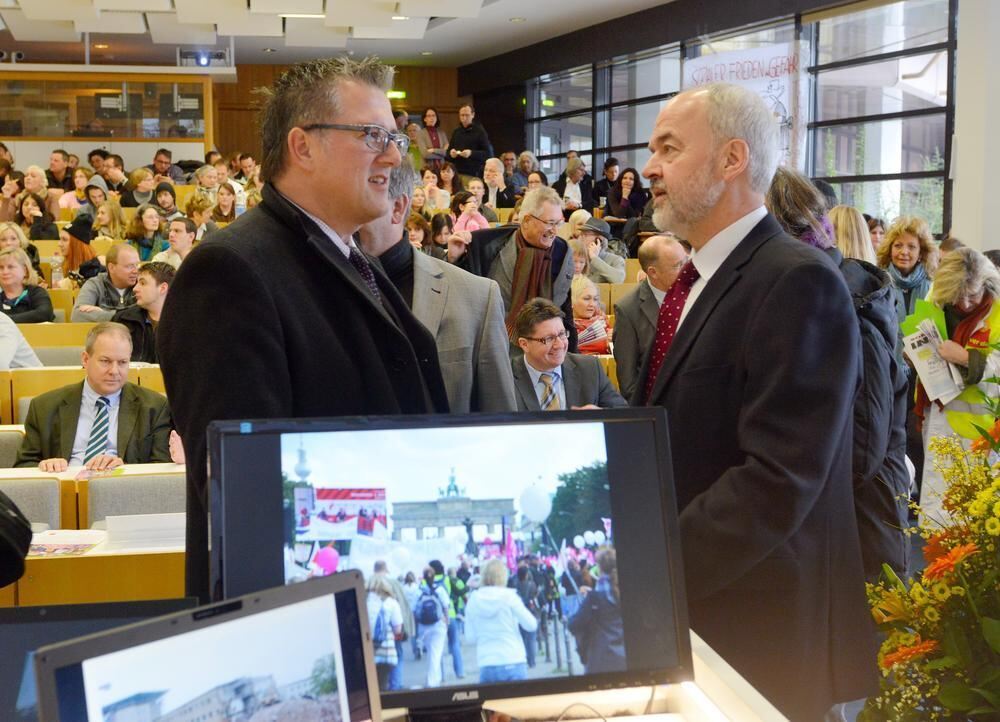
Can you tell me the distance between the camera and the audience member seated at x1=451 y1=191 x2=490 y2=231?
10445 mm

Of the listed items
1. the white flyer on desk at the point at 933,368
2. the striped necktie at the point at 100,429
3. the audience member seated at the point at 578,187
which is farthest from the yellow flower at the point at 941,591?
the audience member seated at the point at 578,187

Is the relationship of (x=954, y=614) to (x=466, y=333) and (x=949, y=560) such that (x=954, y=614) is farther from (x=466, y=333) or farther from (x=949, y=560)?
(x=466, y=333)

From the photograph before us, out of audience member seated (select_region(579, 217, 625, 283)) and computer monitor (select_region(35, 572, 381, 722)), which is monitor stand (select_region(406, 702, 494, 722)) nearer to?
computer monitor (select_region(35, 572, 381, 722))

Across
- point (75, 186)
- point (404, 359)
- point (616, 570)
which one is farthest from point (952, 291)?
point (75, 186)

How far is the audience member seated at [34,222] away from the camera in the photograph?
37.8 ft

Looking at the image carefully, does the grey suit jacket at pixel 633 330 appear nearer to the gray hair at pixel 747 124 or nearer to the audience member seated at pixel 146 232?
the gray hair at pixel 747 124

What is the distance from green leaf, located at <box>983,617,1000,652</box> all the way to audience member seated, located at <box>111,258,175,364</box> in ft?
17.4

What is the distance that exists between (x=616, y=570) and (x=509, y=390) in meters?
1.33

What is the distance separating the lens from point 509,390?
2.49 m

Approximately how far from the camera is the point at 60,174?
46.6 ft

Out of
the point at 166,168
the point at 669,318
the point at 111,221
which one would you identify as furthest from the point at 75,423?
the point at 166,168

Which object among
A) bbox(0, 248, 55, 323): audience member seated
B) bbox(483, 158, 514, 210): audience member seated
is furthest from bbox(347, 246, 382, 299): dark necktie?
bbox(483, 158, 514, 210): audience member seated

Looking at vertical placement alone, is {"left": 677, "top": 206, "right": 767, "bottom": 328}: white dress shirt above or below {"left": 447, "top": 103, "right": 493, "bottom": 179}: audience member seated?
below

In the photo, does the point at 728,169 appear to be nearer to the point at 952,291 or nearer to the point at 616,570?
the point at 616,570
